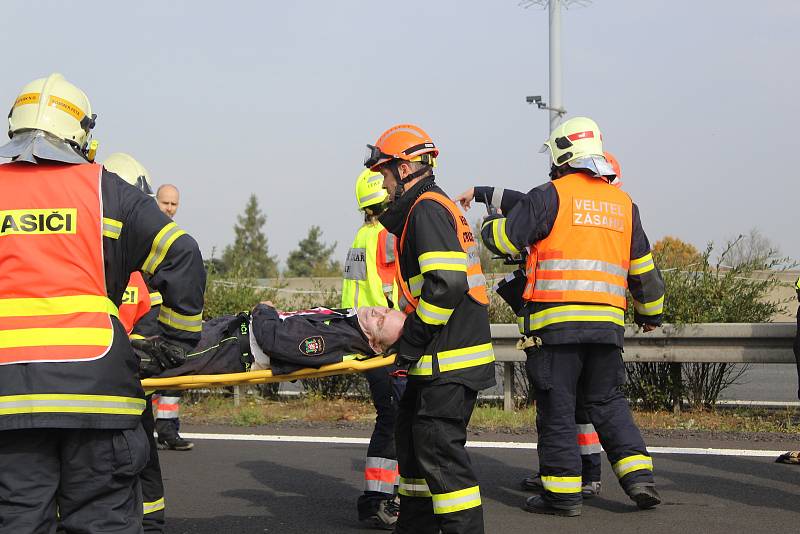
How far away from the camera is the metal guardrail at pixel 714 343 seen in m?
8.91

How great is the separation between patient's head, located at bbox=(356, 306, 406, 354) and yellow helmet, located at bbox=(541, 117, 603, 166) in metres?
1.69

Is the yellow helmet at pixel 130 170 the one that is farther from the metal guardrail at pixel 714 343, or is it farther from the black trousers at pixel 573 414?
the metal guardrail at pixel 714 343

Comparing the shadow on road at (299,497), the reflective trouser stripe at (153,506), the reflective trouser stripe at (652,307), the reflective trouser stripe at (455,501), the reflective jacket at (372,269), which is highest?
the reflective jacket at (372,269)

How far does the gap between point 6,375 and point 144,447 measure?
591 millimetres

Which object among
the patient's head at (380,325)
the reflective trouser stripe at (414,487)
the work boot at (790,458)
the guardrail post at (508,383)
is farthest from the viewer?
the guardrail post at (508,383)

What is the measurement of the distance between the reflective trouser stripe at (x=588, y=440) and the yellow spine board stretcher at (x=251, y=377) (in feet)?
5.93

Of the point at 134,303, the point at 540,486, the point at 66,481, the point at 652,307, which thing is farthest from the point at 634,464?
the point at 66,481

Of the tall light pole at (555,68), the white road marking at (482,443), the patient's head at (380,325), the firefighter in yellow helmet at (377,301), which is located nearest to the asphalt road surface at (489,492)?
the white road marking at (482,443)

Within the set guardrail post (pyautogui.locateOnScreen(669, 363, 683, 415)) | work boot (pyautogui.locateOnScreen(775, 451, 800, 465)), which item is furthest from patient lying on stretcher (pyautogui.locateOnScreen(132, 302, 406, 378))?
guardrail post (pyautogui.locateOnScreen(669, 363, 683, 415))

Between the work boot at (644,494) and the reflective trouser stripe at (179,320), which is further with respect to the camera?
the work boot at (644,494)

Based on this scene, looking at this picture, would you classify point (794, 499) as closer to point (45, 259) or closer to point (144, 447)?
point (144, 447)

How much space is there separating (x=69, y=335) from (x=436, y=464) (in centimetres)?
194

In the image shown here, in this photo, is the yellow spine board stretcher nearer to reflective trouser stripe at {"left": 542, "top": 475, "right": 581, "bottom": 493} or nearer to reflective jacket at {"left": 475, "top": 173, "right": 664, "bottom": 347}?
reflective jacket at {"left": 475, "top": 173, "right": 664, "bottom": 347}

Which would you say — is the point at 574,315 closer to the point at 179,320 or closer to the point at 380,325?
the point at 380,325
